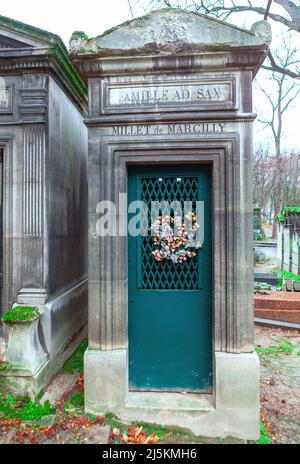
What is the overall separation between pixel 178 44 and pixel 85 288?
4705 mm

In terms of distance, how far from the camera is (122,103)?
3529 millimetres

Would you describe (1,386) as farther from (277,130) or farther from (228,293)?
(277,130)

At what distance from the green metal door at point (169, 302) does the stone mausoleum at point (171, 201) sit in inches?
0.5

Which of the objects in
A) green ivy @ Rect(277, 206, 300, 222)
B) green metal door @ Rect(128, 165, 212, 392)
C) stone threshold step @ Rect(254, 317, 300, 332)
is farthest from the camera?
green ivy @ Rect(277, 206, 300, 222)

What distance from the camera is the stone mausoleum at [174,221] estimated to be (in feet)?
11.0

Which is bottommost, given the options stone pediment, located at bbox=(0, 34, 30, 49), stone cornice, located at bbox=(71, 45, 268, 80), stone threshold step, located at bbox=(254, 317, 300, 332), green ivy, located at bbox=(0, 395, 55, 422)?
stone threshold step, located at bbox=(254, 317, 300, 332)

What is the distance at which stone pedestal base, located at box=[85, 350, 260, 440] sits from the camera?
3295 mm

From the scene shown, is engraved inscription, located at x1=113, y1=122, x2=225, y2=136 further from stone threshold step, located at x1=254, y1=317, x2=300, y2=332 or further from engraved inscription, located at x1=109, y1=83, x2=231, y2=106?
stone threshold step, located at x1=254, y1=317, x2=300, y2=332

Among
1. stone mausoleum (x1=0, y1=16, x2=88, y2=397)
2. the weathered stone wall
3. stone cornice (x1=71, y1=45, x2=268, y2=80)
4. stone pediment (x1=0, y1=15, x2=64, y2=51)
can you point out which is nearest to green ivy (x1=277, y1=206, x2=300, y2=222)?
the weathered stone wall

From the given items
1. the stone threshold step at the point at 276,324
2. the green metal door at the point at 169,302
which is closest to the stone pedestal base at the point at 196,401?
the green metal door at the point at 169,302

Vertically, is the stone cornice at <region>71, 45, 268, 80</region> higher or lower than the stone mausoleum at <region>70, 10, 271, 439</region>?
higher

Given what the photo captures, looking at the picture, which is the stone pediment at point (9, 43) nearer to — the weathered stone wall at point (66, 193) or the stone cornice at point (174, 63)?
the weathered stone wall at point (66, 193)

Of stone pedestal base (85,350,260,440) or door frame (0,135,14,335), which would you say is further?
door frame (0,135,14,335)

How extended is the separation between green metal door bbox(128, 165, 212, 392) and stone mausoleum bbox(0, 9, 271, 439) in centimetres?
1
